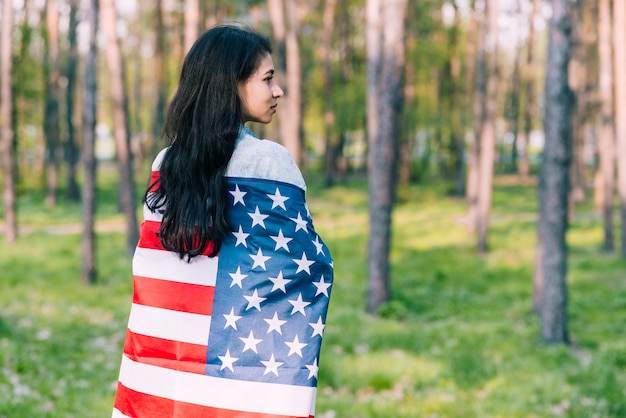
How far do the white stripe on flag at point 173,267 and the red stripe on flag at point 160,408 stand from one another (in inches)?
16.1

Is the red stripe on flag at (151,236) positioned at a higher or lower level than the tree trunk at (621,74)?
lower

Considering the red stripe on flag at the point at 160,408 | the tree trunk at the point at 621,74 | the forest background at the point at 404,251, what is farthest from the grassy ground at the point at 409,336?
the red stripe on flag at the point at 160,408

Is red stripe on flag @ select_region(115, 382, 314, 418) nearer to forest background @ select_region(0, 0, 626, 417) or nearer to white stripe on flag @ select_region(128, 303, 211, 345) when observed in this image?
white stripe on flag @ select_region(128, 303, 211, 345)

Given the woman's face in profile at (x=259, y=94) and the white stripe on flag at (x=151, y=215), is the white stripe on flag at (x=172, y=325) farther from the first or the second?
the woman's face in profile at (x=259, y=94)

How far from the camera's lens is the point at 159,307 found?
2539 millimetres

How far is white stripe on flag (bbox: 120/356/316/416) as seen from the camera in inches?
96.8

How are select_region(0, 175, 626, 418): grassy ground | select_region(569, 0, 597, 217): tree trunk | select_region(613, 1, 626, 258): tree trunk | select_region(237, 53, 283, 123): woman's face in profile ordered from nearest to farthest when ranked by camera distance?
select_region(237, 53, 283, 123): woman's face in profile → select_region(0, 175, 626, 418): grassy ground → select_region(613, 1, 626, 258): tree trunk → select_region(569, 0, 597, 217): tree trunk

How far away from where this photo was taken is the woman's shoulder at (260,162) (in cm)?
244

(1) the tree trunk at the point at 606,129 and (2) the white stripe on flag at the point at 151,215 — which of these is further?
(1) the tree trunk at the point at 606,129

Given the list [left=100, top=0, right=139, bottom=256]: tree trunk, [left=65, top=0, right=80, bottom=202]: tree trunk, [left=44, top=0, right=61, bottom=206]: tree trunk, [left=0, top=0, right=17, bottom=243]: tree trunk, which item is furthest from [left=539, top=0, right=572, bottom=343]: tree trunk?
[left=65, top=0, right=80, bottom=202]: tree trunk

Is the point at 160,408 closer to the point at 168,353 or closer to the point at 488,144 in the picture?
the point at 168,353

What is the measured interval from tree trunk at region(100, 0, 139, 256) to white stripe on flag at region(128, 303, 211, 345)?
34.8 ft

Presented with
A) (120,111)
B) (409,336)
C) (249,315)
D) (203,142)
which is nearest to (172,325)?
(249,315)

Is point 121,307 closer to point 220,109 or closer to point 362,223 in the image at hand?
point 220,109
